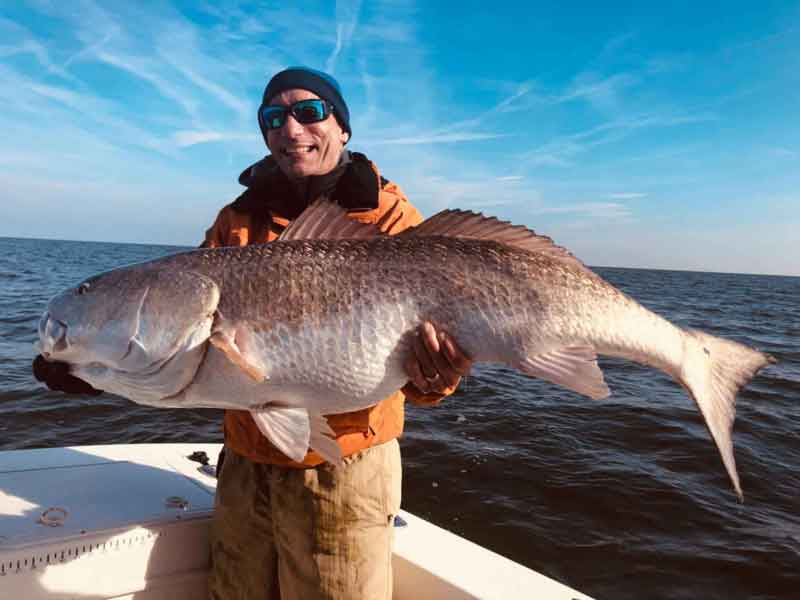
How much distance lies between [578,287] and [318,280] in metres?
1.33

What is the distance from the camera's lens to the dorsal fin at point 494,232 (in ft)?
9.14

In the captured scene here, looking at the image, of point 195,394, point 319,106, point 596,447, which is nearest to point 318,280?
point 195,394

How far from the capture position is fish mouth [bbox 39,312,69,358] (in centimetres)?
245

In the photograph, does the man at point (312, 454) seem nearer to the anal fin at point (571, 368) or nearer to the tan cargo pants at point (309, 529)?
the tan cargo pants at point (309, 529)

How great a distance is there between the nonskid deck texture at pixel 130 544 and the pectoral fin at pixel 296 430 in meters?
1.64

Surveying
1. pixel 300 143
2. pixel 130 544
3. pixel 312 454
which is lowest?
pixel 130 544

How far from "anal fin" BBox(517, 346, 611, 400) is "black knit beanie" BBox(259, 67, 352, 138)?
6.55 ft

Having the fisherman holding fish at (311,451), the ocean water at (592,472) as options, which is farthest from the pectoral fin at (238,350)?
the ocean water at (592,472)

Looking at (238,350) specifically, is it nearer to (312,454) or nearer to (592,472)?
(312,454)

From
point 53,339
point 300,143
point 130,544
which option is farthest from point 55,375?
point 300,143

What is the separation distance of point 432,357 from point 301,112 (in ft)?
5.67

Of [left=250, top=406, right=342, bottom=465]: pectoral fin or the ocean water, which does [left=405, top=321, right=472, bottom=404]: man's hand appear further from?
the ocean water

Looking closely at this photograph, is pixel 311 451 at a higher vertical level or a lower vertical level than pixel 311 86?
lower

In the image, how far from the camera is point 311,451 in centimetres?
275
